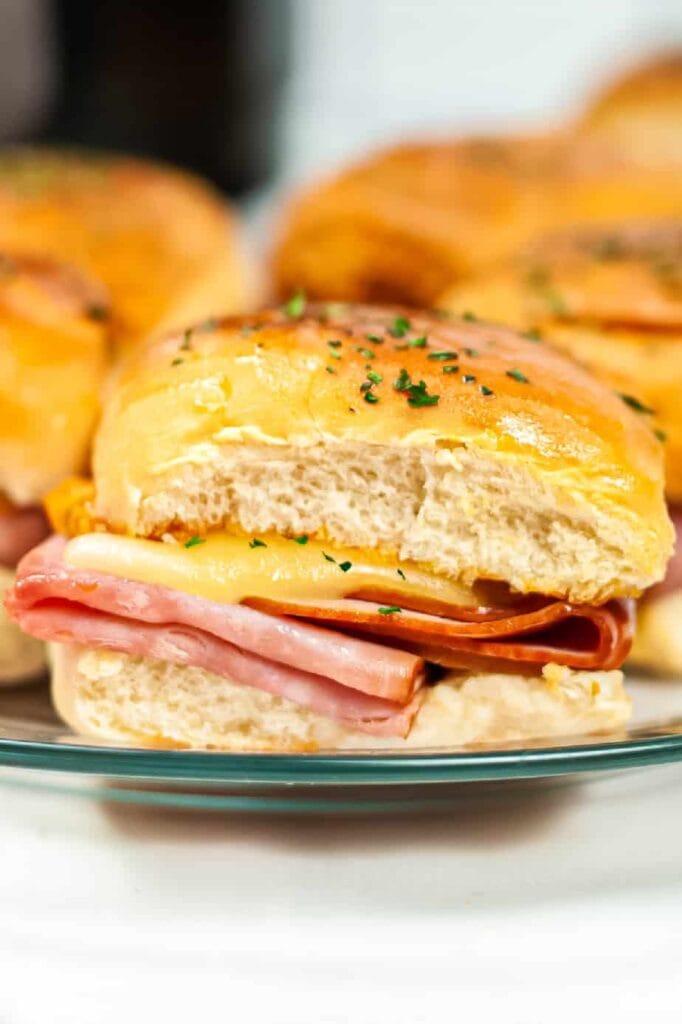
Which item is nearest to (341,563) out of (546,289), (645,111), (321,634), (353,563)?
(353,563)

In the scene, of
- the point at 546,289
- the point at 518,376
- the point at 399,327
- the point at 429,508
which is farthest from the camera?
the point at 546,289

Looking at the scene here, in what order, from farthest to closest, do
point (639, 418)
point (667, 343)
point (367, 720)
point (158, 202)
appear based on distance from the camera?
point (158, 202) → point (667, 343) → point (639, 418) → point (367, 720)

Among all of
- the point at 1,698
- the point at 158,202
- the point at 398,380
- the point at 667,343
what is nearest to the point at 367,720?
the point at 398,380

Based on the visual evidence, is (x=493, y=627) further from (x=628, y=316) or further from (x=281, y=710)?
(x=628, y=316)

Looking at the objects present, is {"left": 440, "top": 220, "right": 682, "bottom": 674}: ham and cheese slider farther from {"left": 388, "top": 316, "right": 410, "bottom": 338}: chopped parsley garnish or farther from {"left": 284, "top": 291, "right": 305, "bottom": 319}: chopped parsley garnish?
{"left": 284, "top": 291, "right": 305, "bottom": 319}: chopped parsley garnish

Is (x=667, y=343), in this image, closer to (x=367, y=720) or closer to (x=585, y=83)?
(x=367, y=720)

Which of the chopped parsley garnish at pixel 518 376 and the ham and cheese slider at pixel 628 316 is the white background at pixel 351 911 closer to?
the ham and cheese slider at pixel 628 316

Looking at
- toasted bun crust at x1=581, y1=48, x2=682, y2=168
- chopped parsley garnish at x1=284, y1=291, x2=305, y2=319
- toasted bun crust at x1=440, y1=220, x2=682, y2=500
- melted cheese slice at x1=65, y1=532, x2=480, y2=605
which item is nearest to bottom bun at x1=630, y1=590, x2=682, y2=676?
toasted bun crust at x1=440, y1=220, x2=682, y2=500
